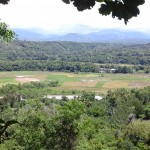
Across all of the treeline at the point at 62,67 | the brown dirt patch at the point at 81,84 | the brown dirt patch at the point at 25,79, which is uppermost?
the treeline at the point at 62,67

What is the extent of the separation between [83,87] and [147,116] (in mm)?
35703

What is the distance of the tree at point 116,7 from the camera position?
1531 mm

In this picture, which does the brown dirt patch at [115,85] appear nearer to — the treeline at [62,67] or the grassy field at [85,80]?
the grassy field at [85,80]

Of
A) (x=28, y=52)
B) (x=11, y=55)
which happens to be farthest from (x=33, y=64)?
(x=28, y=52)

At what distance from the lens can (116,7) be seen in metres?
1.57

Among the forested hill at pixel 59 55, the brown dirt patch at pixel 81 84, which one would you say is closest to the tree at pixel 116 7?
the brown dirt patch at pixel 81 84

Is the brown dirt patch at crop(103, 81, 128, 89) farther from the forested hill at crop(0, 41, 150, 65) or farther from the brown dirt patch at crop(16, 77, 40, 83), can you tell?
the forested hill at crop(0, 41, 150, 65)

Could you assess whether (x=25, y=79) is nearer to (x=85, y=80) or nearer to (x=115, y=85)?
(x=85, y=80)

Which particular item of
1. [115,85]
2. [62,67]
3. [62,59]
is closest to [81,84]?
[115,85]

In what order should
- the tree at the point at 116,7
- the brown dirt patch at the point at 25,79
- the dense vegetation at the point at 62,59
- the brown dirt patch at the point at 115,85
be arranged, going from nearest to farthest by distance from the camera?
the tree at the point at 116,7 < the brown dirt patch at the point at 115,85 < the brown dirt patch at the point at 25,79 < the dense vegetation at the point at 62,59

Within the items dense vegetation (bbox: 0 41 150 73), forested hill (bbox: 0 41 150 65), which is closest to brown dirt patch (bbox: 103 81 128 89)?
dense vegetation (bbox: 0 41 150 73)

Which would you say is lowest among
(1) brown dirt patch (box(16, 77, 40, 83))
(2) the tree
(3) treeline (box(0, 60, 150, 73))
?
(1) brown dirt patch (box(16, 77, 40, 83))

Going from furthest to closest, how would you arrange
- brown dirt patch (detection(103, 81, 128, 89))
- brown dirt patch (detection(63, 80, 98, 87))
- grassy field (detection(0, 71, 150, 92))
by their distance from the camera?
brown dirt patch (detection(63, 80, 98, 87))
grassy field (detection(0, 71, 150, 92))
brown dirt patch (detection(103, 81, 128, 89))

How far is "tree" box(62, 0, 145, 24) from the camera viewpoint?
5.02 ft
